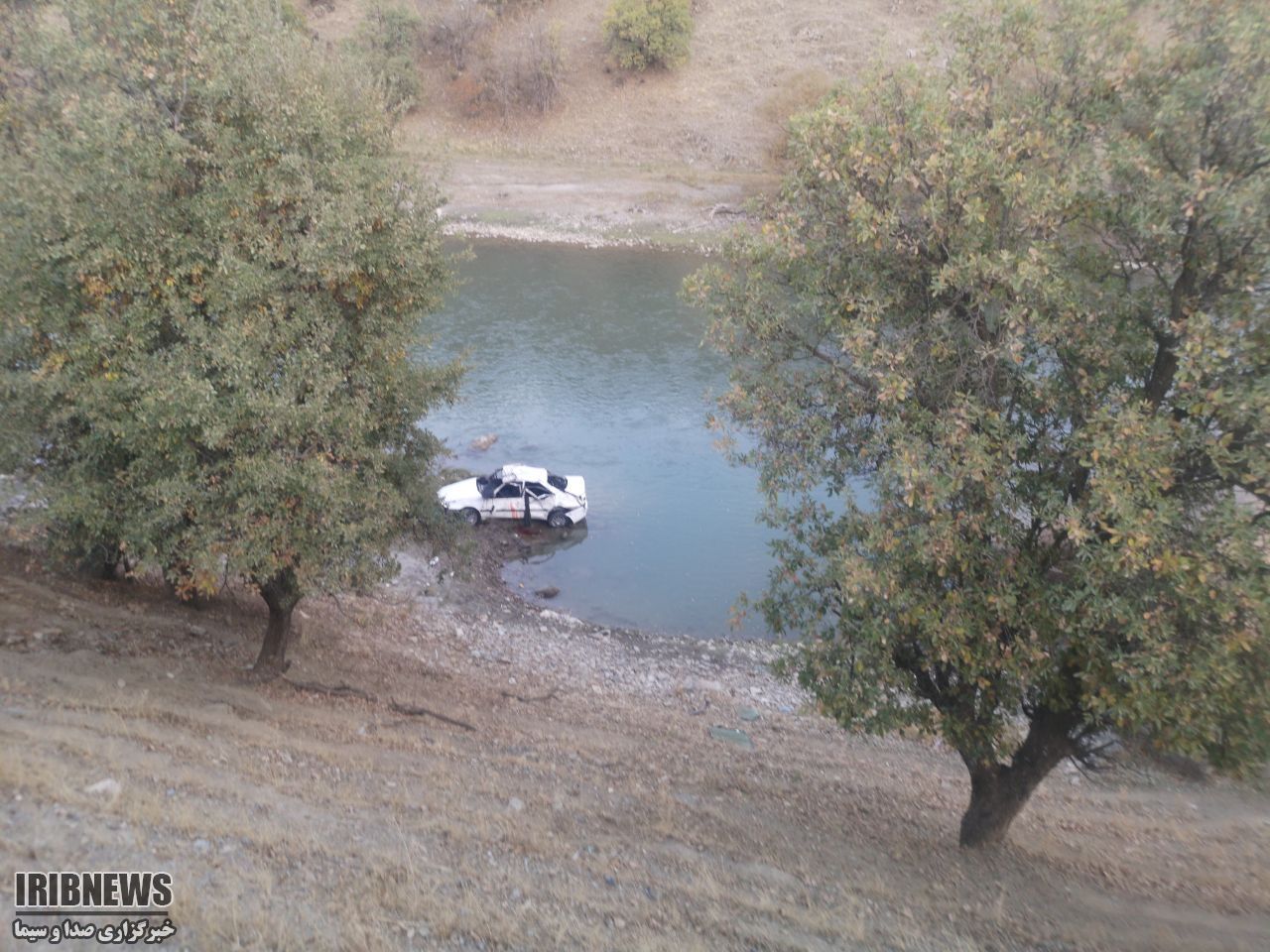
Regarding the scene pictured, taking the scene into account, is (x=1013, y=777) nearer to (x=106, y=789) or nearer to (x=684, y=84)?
(x=106, y=789)

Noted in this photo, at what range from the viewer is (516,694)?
659 inches

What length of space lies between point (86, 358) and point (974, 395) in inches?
394

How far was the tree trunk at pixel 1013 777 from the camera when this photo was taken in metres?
10.1

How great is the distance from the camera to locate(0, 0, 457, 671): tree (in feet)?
35.4

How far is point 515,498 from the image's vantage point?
2638 cm

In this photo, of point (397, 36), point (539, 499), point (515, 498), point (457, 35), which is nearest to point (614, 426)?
point (539, 499)

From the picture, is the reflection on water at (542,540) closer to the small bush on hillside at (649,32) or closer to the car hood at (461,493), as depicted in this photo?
the car hood at (461,493)

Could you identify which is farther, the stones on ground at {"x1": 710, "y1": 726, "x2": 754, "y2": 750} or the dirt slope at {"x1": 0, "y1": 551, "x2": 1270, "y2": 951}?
the stones on ground at {"x1": 710, "y1": 726, "x2": 754, "y2": 750}

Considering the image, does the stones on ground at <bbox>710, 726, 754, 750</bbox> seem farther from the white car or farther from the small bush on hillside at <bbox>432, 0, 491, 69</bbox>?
the small bush on hillside at <bbox>432, 0, 491, 69</bbox>

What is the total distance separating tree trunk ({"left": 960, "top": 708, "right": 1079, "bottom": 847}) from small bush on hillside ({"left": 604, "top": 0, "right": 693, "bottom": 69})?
67790 millimetres

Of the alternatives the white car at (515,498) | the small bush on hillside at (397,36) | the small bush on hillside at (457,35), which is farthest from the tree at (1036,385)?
the small bush on hillside at (457,35)

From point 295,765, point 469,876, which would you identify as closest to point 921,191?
point 469,876

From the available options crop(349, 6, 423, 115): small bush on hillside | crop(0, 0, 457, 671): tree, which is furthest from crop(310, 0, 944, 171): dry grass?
crop(0, 0, 457, 671): tree

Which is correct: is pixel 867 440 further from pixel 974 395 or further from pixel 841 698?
pixel 841 698
